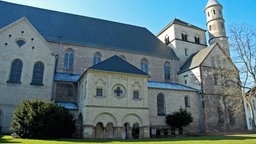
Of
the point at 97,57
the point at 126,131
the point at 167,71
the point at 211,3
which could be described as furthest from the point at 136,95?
the point at 211,3

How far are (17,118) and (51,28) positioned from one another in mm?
16563

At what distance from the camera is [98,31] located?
3484cm

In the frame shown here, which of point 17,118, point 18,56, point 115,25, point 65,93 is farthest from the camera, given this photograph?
point 115,25

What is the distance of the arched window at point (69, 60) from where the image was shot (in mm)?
29297

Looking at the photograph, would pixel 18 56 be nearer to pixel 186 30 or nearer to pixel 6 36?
pixel 6 36

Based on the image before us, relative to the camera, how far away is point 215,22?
134 ft

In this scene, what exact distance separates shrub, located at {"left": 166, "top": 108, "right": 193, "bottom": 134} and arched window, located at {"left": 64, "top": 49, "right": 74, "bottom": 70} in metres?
15.1

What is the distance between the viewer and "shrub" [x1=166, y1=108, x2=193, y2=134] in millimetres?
26422

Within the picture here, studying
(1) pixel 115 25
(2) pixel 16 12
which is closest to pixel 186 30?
(1) pixel 115 25

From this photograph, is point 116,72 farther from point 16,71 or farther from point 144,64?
point 144,64

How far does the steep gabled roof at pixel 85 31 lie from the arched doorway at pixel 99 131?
13203mm

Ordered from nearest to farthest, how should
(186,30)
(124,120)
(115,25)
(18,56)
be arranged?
(124,120) < (18,56) < (115,25) < (186,30)

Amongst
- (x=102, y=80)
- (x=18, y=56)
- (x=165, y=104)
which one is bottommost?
(x=165, y=104)

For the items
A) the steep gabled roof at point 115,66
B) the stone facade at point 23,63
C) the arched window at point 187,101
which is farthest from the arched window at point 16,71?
the arched window at point 187,101
